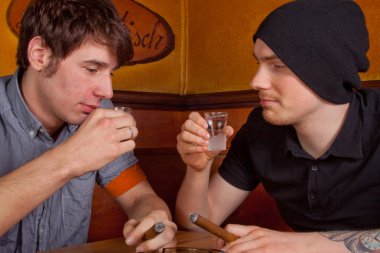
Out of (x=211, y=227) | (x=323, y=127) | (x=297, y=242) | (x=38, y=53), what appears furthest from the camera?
(x=38, y=53)

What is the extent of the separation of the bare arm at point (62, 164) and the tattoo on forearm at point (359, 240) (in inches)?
28.7

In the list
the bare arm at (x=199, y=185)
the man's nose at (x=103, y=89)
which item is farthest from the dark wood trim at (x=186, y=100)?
the man's nose at (x=103, y=89)

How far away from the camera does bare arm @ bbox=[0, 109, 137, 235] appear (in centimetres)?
144

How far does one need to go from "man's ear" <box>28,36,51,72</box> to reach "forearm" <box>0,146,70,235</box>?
573 millimetres

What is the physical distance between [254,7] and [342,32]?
57.8 inches

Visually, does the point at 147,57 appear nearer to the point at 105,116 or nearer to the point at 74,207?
the point at 74,207

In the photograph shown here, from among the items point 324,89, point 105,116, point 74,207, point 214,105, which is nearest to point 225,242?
point 105,116

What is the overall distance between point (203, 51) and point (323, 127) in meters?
1.82

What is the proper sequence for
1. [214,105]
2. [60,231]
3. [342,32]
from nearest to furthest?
[342,32]
[60,231]
[214,105]

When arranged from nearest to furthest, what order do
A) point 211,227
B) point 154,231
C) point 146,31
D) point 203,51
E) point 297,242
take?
point 211,227, point 297,242, point 154,231, point 146,31, point 203,51

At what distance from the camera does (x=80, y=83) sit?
1876 mm

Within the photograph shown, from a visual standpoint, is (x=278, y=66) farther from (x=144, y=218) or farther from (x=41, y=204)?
(x=41, y=204)

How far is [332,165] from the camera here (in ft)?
5.89

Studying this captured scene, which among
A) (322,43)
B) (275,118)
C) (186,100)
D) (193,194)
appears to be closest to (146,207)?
(193,194)
